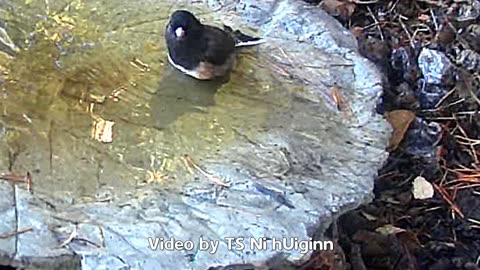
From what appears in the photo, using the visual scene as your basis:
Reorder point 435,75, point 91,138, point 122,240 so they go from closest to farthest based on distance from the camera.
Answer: point 122,240, point 91,138, point 435,75

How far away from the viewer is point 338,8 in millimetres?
2016

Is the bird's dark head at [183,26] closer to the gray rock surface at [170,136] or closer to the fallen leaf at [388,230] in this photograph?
the gray rock surface at [170,136]

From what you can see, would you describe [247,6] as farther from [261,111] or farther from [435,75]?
[435,75]

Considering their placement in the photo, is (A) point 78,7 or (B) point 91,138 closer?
(B) point 91,138

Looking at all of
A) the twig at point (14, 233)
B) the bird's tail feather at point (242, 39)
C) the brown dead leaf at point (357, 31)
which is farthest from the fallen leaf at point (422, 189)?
the twig at point (14, 233)

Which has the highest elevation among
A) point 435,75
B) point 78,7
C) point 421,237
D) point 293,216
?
point 78,7

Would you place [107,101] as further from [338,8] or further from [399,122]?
[338,8]

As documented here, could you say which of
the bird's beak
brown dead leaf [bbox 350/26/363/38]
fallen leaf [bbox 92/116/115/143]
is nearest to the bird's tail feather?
the bird's beak

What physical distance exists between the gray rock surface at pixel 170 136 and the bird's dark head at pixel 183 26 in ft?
0.24

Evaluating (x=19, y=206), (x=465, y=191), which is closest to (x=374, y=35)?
(x=465, y=191)

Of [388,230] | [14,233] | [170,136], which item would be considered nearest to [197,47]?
[170,136]

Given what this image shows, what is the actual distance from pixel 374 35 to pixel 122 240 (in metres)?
1.08

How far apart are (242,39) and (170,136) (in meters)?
0.23

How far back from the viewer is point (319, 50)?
1.35 m
